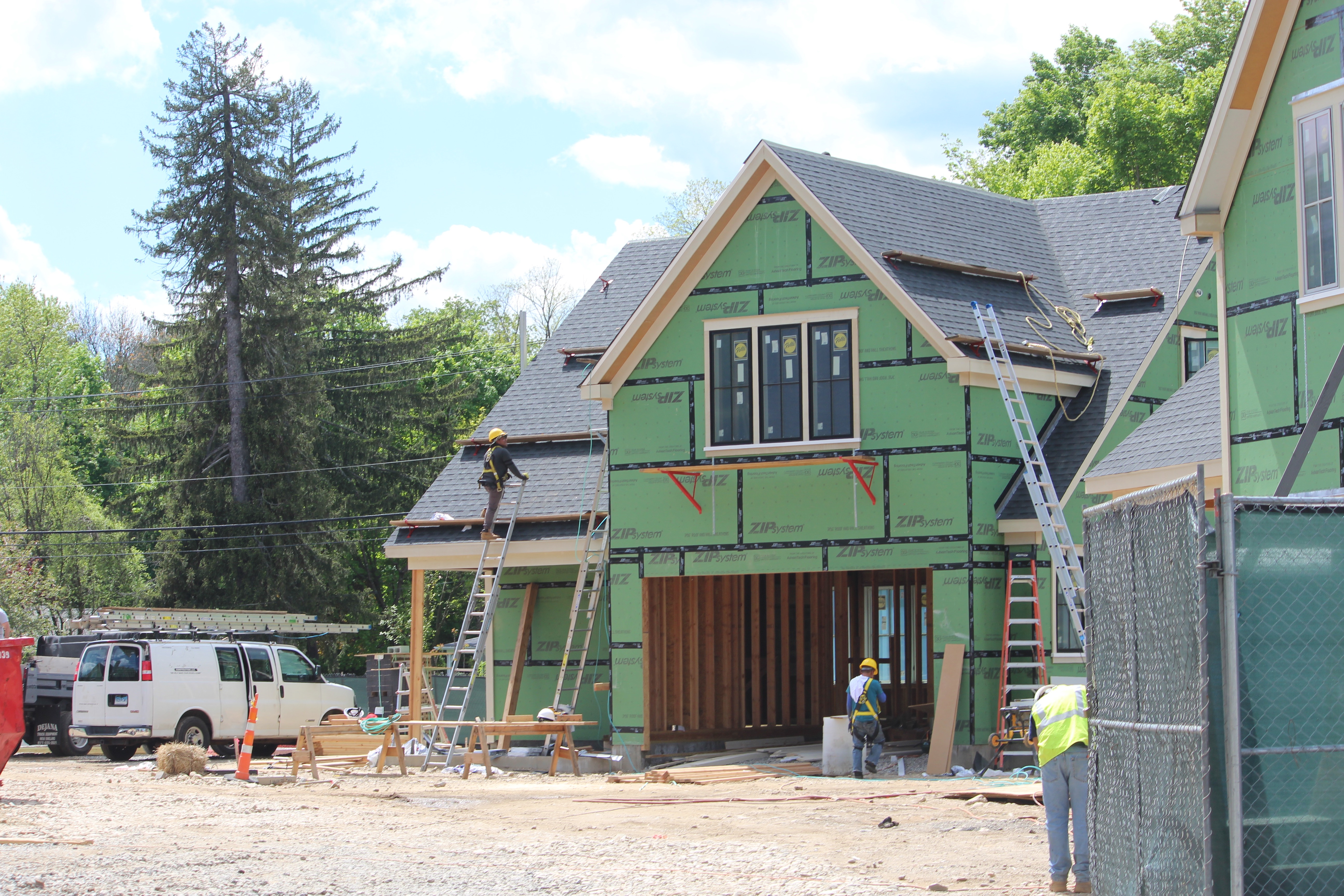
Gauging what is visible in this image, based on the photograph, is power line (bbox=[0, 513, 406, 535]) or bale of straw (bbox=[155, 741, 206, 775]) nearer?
bale of straw (bbox=[155, 741, 206, 775])

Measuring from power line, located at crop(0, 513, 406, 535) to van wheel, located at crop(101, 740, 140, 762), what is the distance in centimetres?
1959

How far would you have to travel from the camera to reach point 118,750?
22797 mm

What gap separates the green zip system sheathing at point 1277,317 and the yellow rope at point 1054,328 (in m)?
5.75

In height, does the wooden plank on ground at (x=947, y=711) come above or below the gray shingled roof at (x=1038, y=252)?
below

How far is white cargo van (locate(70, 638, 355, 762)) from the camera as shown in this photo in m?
21.8

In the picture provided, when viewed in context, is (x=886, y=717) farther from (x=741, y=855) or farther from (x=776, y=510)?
(x=741, y=855)

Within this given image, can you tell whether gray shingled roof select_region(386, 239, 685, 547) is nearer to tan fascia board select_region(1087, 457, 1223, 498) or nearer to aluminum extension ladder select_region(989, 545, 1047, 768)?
aluminum extension ladder select_region(989, 545, 1047, 768)

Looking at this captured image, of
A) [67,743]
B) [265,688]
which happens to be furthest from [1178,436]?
[67,743]

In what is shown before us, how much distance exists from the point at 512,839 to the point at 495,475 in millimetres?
9444

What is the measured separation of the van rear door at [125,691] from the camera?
71.5 feet

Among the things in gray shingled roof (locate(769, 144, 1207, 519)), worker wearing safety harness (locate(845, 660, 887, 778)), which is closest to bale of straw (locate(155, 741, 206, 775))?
worker wearing safety harness (locate(845, 660, 887, 778))

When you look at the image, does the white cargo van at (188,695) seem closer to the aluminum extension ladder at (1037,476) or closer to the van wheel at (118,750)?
the van wheel at (118,750)

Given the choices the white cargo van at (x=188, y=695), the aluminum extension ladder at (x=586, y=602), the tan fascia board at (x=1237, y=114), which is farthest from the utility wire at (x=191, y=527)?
the tan fascia board at (x=1237, y=114)

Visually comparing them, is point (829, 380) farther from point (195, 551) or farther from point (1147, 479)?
point (195, 551)
